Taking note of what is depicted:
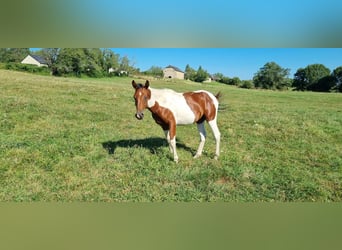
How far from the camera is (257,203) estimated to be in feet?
6.68

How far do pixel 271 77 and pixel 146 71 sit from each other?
4.37ft

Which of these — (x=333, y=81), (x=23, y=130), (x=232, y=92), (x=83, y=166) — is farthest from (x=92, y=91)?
(x=333, y=81)

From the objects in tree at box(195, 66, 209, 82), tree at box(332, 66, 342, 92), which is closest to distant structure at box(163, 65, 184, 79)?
tree at box(195, 66, 209, 82)

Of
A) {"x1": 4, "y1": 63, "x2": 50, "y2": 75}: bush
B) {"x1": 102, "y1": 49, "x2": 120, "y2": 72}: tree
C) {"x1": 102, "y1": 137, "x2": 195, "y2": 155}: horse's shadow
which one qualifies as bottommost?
{"x1": 102, "y1": 137, "x2": 195, "y2": 155}: horse's shadow

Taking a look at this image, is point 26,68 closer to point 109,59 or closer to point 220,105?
point 109,59

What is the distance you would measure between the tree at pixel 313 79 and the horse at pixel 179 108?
0.99 metres

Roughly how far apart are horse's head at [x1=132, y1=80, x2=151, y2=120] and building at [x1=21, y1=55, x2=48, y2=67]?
3.41 feet

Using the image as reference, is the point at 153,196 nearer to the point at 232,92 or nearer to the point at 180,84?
the point at 180,84

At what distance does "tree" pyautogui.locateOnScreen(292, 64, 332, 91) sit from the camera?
2768 millimetres

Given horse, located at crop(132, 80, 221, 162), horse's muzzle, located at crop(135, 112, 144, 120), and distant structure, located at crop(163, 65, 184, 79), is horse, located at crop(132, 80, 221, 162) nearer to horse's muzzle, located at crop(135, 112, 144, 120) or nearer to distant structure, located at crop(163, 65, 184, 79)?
horse's muzzle, located at crop(135, 112, 144, 120)

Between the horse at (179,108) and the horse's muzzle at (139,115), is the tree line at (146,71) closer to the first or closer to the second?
the horse at (179,108)

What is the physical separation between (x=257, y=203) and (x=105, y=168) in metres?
1.33

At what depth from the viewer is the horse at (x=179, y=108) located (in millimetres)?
2301
